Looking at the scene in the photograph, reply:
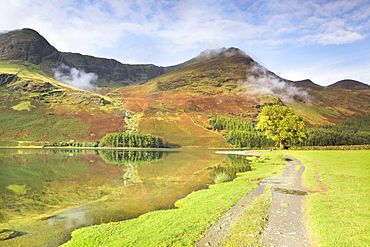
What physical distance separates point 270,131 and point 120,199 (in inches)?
3117

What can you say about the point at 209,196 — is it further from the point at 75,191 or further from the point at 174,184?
the point at 75,191

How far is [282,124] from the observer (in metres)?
90.2

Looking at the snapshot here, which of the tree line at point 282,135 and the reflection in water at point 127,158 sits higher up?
the tree line at point 282,135

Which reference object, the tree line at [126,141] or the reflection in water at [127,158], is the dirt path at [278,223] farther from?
the tree line at [126,141]

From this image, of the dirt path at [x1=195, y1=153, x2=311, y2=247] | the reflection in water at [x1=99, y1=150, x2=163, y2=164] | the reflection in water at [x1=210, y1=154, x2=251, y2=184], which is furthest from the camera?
the reflection in water at [x1=99, y1=150, x2=163, y2=164]

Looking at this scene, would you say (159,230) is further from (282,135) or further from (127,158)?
(282,135)

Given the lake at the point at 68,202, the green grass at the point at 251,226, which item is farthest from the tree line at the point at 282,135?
the green grass at the point at 251,226

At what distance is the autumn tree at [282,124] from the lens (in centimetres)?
8994

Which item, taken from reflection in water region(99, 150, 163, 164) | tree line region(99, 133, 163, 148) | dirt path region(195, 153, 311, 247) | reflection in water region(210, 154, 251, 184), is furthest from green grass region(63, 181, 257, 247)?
tree line region(99, 133, 163, 148)

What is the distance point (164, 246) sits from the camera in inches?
430

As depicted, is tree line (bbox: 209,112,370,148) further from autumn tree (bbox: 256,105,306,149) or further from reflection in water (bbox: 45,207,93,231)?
reflection in water (bbox: 45,207,93,231)

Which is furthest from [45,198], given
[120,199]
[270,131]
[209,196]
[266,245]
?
[270,131]

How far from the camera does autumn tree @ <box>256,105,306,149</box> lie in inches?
3541

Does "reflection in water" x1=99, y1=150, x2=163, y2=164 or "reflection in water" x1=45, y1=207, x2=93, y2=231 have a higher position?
"reflection in water" x1=45, y1=207, x2=93, y2=231
